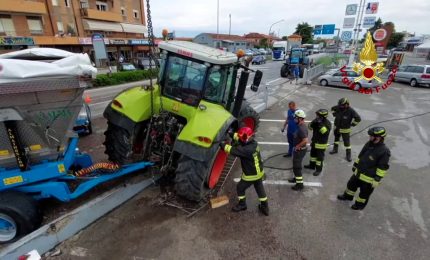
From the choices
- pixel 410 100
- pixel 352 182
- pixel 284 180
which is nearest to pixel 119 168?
pixel 284 180

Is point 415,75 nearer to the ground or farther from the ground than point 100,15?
nearer to the ground

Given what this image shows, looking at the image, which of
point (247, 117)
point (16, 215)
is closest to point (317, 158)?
point (247, 117)

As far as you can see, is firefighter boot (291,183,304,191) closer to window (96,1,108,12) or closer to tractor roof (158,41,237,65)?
tractor roof (158,41,237,65)

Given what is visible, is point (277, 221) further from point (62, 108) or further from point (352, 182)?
point (62, 108)

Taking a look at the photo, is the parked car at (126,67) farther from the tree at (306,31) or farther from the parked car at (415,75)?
the tree at (306,31)

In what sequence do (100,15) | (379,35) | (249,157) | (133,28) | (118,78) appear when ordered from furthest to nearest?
(133,28) < (100,15) < (118,78) < (379,35) < (249,157)

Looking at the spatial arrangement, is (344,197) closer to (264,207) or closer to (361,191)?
(361,191)

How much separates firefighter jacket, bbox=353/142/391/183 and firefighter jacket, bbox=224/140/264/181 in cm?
173

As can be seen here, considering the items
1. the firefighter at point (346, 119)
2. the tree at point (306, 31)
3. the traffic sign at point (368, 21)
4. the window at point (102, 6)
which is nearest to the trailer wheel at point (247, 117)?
the firefighter at point (346, 119)

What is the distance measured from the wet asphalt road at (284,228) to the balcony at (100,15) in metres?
28.6

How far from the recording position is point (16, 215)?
10.7 feet

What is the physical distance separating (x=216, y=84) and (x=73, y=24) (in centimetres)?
2750

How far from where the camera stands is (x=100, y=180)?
4.04 meters

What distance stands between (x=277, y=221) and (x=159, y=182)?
7.32ft
